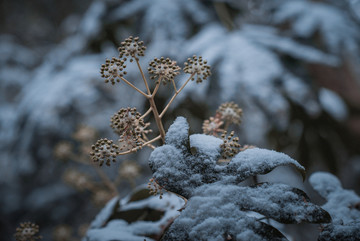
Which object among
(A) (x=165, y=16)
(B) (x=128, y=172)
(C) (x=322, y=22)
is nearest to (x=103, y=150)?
(B) (x=128, y=172)

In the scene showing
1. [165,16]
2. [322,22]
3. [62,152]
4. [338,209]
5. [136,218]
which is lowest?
[338,209]

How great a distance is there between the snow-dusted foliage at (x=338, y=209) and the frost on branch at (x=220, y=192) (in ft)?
0.19

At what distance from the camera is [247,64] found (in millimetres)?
902

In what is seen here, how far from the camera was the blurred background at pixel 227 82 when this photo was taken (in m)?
0.84

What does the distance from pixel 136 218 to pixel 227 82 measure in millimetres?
537

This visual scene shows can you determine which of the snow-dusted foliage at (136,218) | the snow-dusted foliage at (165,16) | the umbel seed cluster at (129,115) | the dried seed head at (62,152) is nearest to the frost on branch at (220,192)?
the umbel seed cluster at (129,115)

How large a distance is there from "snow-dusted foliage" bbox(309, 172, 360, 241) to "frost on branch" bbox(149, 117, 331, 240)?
0.19 ft

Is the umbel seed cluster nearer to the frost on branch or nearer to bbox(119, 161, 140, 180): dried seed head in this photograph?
the frost on branch

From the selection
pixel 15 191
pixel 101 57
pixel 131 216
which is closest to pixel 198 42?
pixel 101 57

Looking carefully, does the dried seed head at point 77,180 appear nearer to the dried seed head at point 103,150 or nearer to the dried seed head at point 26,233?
the dried seed head at point 26,233

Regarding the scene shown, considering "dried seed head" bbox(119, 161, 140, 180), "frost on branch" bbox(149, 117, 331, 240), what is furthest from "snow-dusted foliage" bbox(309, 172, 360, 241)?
"dried seed head" bbox(119, 161, 140, 180)

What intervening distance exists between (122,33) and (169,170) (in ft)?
3.08

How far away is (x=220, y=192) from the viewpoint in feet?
1.17

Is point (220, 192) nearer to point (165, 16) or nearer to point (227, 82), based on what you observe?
point (227, 82)
